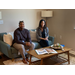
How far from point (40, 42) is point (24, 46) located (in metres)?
0.64

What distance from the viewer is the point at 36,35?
3.85m

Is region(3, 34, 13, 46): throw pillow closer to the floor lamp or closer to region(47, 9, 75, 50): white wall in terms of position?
the floor lamp

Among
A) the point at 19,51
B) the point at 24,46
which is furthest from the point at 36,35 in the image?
the point at 19,51

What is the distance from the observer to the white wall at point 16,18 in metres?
3.84

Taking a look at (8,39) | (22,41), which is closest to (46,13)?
(22,41)

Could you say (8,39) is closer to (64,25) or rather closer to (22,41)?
(22,41)

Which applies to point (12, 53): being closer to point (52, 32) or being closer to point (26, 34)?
point (26, 34)

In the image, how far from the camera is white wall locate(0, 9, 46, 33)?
3839 mm

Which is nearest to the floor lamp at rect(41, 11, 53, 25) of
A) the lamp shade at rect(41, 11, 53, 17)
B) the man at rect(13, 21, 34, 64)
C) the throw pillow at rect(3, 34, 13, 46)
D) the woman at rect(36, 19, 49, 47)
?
the lamp shade at rect(41, 11, 53, 17)

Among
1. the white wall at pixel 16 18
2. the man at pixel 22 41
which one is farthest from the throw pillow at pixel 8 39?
the white wall at pixel 16 18

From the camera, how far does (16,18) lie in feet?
13.4

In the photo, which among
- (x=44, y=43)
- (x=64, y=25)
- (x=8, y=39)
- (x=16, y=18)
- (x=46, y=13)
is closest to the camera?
(x=8, y=39)
